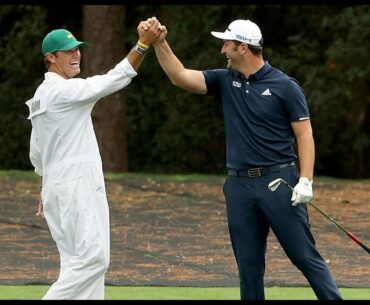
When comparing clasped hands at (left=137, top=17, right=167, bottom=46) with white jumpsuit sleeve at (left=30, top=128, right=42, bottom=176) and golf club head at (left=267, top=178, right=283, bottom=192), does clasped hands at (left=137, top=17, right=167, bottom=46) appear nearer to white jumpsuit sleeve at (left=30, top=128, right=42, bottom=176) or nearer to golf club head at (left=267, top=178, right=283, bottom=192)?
white jumpsuit sleeve at (left=30, top=128, right=42, bottom=176)

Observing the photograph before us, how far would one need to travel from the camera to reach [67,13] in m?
26.8

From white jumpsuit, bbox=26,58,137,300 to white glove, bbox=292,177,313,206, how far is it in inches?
47.6

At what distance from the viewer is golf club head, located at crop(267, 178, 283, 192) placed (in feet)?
25.3

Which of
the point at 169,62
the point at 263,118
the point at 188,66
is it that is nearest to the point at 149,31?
the point at 169,62

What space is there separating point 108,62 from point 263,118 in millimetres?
14949

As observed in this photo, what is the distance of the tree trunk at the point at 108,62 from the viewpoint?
22469 mm

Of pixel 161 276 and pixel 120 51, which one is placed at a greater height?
pixel 120 51

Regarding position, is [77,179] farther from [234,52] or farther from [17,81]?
[17,81]

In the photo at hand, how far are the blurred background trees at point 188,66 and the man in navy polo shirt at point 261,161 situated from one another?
14.7m

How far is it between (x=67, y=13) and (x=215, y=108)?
398cm

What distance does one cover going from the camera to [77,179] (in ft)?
24.7

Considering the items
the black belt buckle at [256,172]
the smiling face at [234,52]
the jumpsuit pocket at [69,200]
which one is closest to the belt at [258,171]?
the black belt buckle at [256,172]
